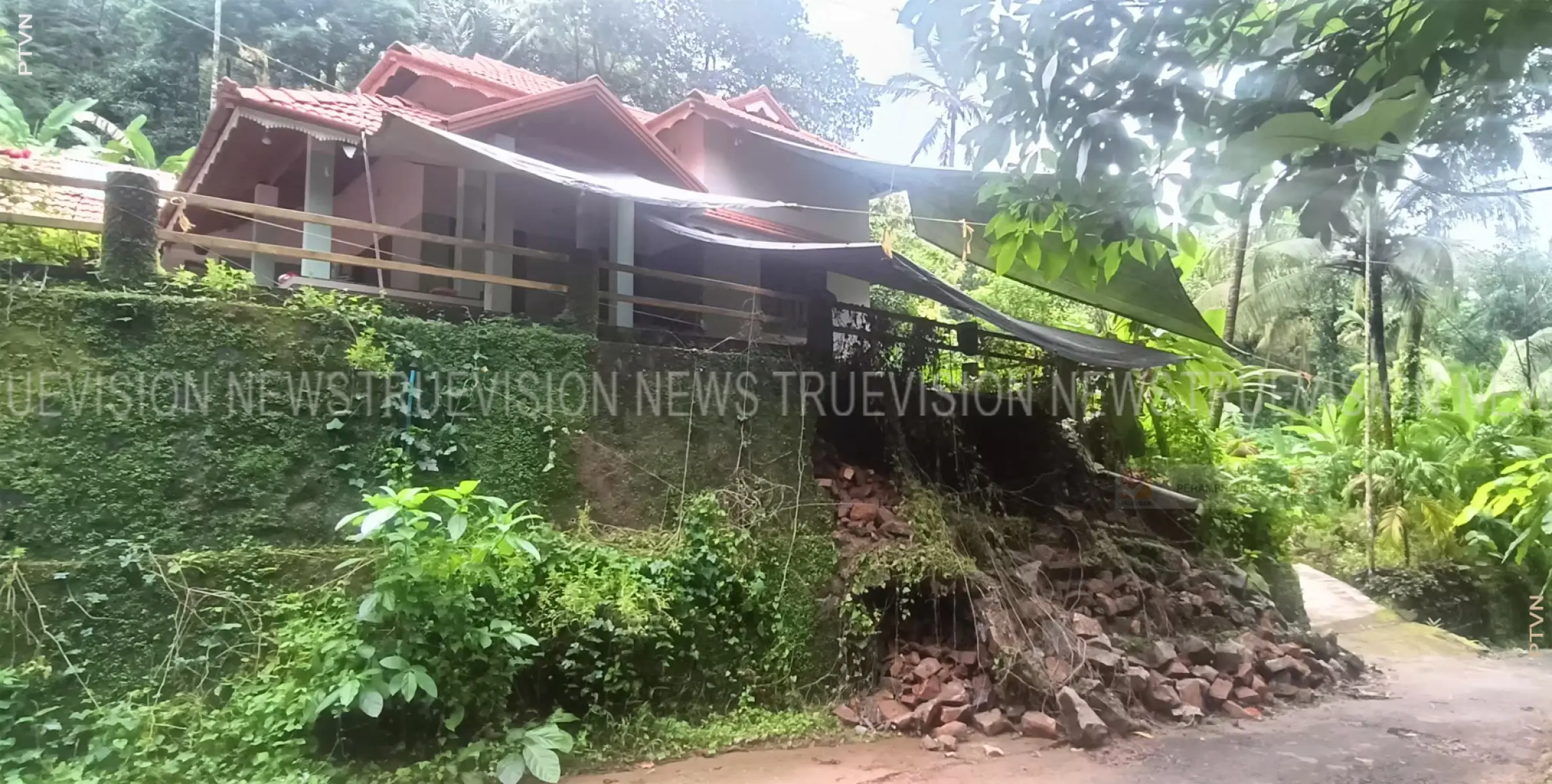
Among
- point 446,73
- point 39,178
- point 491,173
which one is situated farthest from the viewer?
point 446,73

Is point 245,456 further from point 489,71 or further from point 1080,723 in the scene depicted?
point 489,71

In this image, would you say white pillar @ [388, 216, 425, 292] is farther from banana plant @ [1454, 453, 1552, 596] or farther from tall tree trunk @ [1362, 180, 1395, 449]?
banana plant @ [1454, 453, 1552, 596]

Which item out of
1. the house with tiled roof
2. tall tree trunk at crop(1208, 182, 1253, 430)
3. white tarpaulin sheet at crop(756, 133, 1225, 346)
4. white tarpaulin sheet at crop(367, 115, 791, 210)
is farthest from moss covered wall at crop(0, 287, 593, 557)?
tall tree trunk at crop(1208, 182, 1253, 430)

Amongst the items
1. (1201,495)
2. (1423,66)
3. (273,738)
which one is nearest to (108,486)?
→ (273,738)

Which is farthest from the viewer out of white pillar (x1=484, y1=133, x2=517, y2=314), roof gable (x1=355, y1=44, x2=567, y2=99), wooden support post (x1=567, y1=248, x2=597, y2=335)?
roof gable (x1=355, y1=44, x2=567, y2=99)

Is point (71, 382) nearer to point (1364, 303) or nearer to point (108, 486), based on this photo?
point (108, 486)

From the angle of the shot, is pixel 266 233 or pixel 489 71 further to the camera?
pixel 489 71

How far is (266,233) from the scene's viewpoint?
812 cm

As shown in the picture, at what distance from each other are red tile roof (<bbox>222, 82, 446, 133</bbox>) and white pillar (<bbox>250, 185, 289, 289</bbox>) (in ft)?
3.23

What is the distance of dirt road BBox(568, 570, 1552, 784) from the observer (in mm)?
4426

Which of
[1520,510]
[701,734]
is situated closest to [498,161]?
[701,734]

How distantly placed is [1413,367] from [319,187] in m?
11.3

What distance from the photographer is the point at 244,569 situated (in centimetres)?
406

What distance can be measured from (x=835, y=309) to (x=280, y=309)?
3885 millimetres
